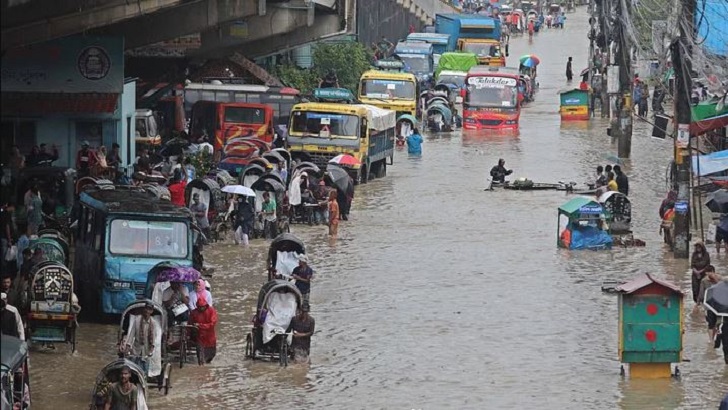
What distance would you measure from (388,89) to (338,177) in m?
21.5

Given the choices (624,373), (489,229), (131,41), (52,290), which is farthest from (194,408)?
(131,41)

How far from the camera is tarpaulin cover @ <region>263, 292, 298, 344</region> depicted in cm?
2144

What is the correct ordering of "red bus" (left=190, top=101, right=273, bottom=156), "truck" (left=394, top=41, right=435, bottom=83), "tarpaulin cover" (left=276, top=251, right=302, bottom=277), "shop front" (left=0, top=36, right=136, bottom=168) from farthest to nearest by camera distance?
"truck" (left=394, top=41, right=435, bottom=83) < "red bus" (left=190, top=101, right=273, bottom=156) < "shop front" (left=0, top=36, right=136, bottom=168) < "tarpaulin cover" (left=276, top=251, right=302, bottom=277)

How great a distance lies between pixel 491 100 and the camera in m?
60.1

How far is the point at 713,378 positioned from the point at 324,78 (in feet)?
132

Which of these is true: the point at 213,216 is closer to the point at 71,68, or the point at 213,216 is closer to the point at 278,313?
the point at 71,68

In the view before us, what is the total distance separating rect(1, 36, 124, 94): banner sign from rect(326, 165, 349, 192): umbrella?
4.82 meters

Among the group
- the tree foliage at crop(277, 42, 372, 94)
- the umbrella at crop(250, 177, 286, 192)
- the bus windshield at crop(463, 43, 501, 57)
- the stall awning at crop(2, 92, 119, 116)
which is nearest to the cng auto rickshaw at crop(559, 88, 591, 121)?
the tree foliage at crop(277, 42, 372, 94)

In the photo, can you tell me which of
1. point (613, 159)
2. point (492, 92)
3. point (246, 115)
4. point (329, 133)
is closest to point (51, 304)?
point (329, 133)

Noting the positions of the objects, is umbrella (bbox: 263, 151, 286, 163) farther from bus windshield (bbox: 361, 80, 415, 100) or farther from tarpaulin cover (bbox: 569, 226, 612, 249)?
bus windshield (bbox: 361, 80, 415, 100)

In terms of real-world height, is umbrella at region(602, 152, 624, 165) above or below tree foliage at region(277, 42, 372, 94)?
below

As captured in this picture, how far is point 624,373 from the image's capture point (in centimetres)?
2106

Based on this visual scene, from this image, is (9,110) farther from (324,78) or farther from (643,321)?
(324,78)

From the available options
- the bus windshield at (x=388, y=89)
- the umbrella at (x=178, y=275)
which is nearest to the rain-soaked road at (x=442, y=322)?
the umbrella at (x=178, y=275)
